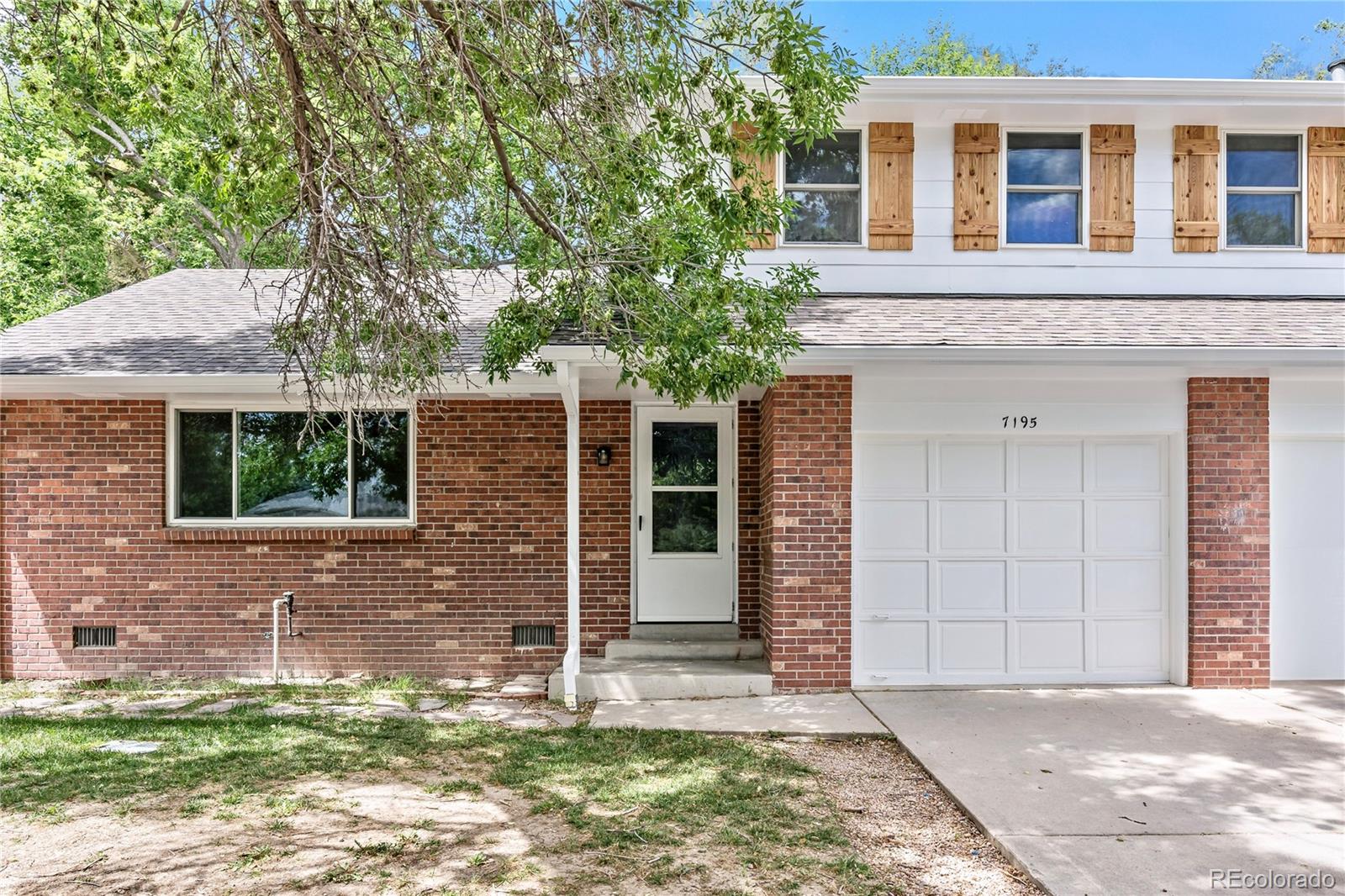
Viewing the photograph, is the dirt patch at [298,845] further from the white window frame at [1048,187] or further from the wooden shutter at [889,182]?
the white window frame at [1048,187]

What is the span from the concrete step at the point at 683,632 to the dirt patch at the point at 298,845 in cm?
340

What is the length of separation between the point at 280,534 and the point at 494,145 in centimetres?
499

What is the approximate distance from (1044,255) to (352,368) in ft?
21.6

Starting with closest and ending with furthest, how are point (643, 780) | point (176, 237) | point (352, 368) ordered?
point (352, 368)
point (643, 780)
point (176, 237)

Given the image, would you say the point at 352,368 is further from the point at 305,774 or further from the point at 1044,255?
the point at 1044,255

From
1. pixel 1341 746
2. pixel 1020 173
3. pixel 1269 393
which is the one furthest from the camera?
pixel 1020 173

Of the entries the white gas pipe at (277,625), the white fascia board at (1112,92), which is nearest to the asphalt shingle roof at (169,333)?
the white gas pipe at (277,625)

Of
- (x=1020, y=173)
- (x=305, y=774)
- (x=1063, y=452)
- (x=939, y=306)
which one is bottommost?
(x=305, y=774)

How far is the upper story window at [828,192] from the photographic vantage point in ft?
27.4

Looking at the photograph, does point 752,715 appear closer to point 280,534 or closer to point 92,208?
point 280,534

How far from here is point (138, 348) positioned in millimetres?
8062

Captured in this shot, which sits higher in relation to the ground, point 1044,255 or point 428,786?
point 1044,255

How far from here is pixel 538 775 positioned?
5160 millimetres

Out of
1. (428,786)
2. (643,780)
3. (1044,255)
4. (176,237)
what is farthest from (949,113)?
(176,237)
